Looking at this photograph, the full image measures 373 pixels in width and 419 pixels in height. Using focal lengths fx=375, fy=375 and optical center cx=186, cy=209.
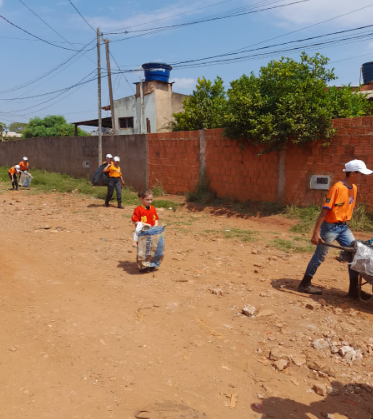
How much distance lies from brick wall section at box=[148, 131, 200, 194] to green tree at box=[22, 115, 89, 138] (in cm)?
2642

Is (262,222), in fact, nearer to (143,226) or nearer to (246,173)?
(246,173)

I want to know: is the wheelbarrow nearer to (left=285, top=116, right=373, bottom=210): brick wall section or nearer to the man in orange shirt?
the man in orange shirt

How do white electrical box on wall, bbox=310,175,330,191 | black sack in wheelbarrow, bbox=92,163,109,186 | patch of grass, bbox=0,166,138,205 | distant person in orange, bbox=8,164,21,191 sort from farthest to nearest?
distant person in orange, bbox=8,164,21,191, patch of grass, bbox=0,166,138,205, black sack in wheelbarrow, bbox=92,163,109,186, white electrical box on wall, bbox=310,175,330,191

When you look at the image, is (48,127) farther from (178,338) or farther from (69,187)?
(178,338)

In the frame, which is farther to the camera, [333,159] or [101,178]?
[101,178]

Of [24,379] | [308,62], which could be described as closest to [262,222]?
[308,62]

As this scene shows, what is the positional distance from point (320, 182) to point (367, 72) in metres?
16.0

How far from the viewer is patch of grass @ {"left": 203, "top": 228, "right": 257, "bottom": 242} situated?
747 cm

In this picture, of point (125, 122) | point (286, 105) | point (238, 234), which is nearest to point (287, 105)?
point (286, 105)

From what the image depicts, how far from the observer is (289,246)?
6.79 meters

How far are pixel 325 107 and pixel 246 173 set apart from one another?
8.78 feet

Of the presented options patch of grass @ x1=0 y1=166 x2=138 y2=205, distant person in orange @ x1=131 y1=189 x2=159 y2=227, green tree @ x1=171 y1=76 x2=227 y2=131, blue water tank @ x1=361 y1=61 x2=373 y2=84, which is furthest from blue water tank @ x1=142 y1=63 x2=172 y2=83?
distant person in orange @ x1=131 y1=189 x2=159 y2=227

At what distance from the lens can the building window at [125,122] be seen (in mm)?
24438

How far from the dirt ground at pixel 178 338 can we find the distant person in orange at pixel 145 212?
29.6 inches
